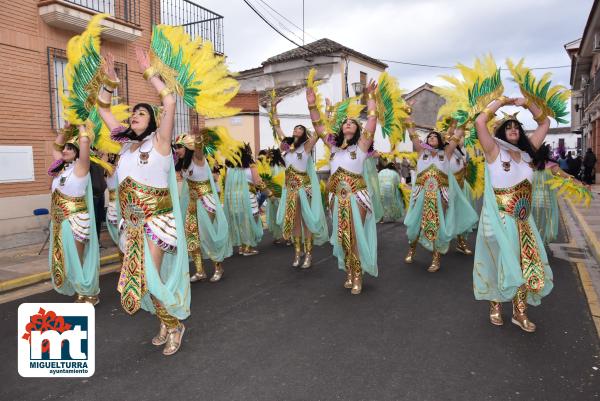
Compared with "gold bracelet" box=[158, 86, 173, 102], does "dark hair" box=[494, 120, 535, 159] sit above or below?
below

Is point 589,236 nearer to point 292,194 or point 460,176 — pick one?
point 460,176

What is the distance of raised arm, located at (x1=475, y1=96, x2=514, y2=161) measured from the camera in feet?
13.8

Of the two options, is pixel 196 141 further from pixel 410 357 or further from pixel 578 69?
pixel 578 69

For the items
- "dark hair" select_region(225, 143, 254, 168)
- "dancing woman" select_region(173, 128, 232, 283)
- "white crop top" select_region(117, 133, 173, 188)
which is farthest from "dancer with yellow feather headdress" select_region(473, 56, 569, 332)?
"dark hair" select_region(225, 143, 254, 168)

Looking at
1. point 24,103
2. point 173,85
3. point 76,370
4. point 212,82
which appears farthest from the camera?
point 24,103

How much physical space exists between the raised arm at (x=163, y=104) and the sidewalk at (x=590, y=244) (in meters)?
4.14

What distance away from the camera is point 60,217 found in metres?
5.09

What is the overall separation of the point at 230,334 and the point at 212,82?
2229 mm

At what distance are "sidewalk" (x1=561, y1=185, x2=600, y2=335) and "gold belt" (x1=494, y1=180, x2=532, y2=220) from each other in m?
1.30

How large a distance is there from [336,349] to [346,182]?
2.17 meters

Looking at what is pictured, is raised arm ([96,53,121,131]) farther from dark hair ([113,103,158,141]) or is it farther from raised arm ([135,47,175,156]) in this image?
raised arm ([135,47,175,156])

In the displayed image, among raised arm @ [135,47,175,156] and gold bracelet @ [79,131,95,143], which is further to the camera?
gold bracelet @ [79,131,95,143]

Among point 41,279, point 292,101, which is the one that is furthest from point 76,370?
point 292,101

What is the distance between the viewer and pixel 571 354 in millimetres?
3850
